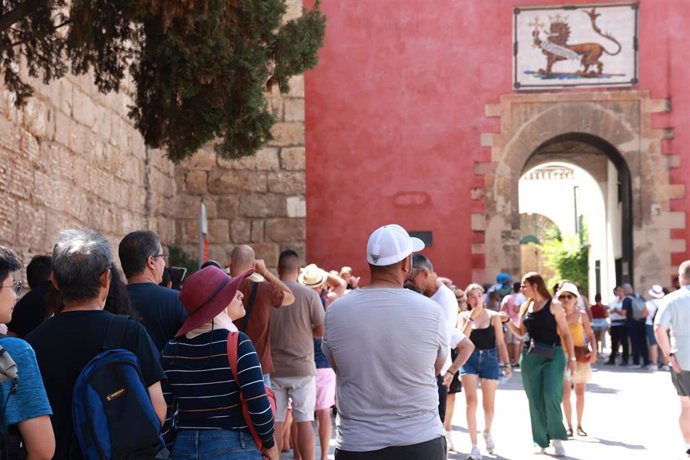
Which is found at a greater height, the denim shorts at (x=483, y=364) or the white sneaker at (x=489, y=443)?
the denim shorts at (x=483, y=364)

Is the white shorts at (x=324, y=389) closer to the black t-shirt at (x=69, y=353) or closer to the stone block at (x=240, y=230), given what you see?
the black t-shirt at (x=69, y=353)

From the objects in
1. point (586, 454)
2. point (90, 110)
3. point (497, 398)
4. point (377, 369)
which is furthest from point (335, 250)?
point (377, 369)

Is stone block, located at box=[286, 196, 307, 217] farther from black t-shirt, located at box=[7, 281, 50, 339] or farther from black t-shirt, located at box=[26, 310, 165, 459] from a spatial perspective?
black t-shirt, located at box=[26, 310, 165, 459]

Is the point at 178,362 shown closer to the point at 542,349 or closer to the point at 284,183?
the point at 542,349

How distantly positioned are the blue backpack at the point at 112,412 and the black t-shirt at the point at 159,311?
4.16 feet

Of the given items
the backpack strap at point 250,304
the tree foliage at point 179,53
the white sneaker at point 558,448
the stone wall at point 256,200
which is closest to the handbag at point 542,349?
the white sneaker at point 558,448

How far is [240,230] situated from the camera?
16297 millimetres

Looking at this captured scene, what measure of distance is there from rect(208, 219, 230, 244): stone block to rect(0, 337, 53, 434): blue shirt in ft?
43.4

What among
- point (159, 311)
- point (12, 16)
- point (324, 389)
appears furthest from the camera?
point (324, 389)

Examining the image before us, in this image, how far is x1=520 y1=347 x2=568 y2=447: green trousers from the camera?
837cm

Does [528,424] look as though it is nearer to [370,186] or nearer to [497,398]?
[497,398]

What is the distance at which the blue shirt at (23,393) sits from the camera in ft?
10.0

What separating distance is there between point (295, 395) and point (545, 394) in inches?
90.7

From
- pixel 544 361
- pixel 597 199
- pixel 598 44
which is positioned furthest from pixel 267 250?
pixel 597 199
